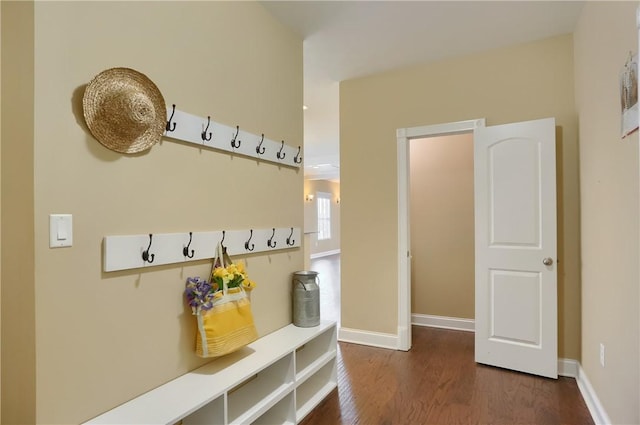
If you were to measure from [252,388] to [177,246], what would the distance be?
36.1 inches

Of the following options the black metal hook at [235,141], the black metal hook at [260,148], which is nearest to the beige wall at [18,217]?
the black metal hook at [235,141]

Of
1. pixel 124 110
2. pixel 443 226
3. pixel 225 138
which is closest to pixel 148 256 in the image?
pixel 124 110

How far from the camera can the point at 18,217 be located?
126cm

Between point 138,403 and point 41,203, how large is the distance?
88cm

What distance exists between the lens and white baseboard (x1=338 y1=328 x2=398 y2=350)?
3381 millimetres

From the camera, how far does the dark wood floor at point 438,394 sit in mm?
2191

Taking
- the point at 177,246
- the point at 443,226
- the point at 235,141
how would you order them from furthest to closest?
the point at 443,226, the point at 235,141, the point at 177,246

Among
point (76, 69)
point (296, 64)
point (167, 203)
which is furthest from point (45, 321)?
point (296, 64)

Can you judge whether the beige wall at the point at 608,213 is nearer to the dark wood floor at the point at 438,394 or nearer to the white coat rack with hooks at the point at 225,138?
the dark wood floor at the point at 438,394

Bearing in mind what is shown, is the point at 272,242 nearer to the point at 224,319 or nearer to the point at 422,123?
the point at 224,319

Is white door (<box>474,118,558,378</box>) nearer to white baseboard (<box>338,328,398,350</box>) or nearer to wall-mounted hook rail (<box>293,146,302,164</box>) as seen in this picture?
white baseboard (<box>338,328,398,350</box>)

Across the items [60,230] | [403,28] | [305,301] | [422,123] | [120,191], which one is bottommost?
[305,301]

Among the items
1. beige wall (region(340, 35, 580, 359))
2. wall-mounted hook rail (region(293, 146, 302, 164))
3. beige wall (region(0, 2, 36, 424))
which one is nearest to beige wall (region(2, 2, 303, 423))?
beige wall (region(0, 2, 36, 424))

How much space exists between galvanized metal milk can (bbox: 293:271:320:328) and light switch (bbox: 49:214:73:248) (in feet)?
4.79
